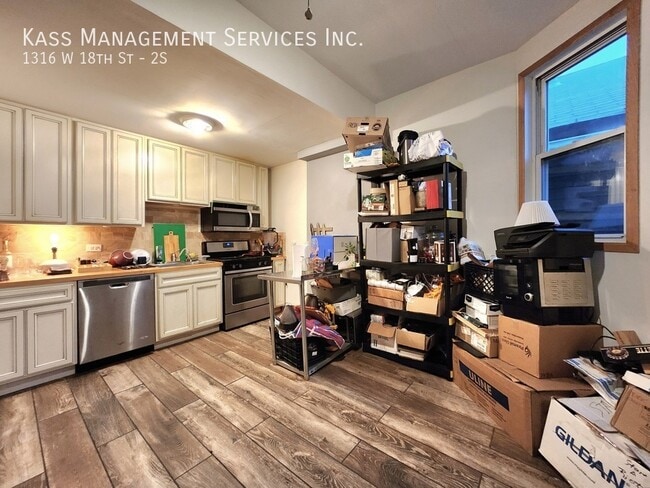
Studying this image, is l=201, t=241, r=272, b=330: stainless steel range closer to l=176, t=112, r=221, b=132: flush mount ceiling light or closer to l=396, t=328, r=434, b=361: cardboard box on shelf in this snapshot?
l=176, t=112, r=221, b=132: flush mount ceiling light

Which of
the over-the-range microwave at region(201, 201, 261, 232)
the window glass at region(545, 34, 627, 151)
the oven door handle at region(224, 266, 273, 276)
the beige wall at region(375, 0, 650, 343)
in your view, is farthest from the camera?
the over-the-range microwave at region(201, 201, 261, 232)

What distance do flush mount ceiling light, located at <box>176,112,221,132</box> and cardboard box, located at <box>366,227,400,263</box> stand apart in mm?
1935

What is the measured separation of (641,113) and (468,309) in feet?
4.82

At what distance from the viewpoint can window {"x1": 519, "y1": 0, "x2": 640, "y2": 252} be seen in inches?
54.4

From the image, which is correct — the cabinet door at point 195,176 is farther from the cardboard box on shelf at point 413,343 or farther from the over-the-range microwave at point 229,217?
the cardboard box on shelf at point 413,343

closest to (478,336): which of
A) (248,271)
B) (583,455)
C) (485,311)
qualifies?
(485,311)

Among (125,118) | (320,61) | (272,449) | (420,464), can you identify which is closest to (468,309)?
(420,464)

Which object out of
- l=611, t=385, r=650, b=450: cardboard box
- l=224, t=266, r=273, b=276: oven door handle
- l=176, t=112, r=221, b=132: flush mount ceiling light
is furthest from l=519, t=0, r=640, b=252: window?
l=224, t=266, r=273, b=276: oven door handle

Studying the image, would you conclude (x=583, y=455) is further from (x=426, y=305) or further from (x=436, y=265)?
(x=436, y=265)

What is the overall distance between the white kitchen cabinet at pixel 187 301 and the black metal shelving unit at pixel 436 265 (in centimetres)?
187

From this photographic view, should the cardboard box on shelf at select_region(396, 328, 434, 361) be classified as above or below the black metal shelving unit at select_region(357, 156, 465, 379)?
below

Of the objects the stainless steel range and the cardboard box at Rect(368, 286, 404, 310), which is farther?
the stainless steel range

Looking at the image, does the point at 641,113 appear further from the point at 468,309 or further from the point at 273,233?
the point at 273,233

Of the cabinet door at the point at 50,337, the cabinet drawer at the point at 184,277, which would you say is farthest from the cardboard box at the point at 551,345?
the cabinet door at the point at 50,337
